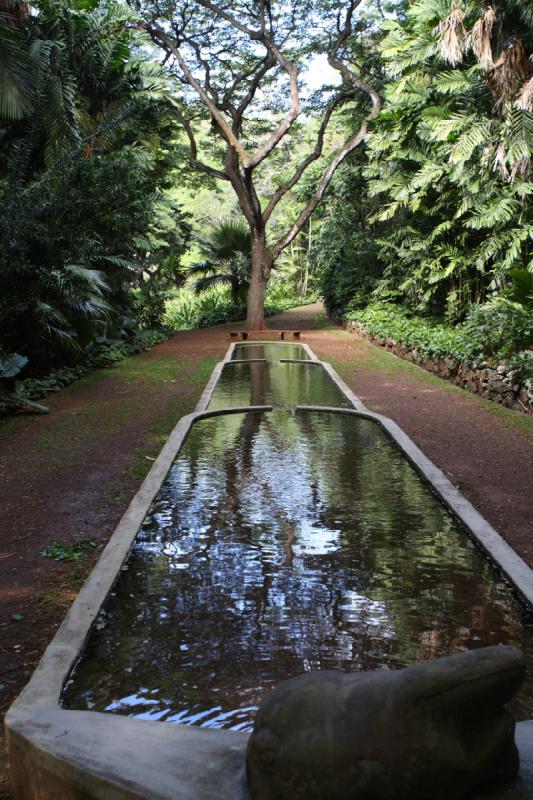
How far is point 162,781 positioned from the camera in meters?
2.35

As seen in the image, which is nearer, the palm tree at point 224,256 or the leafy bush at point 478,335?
the leafy bush at point 478,335

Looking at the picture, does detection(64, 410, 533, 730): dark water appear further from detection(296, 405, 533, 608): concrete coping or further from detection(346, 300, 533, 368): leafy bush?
detection(346, 300, 533, 368): leafy bush

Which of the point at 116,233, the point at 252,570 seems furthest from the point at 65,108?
the point at 252,570

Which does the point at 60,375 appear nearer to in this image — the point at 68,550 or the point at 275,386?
the point at 275,386

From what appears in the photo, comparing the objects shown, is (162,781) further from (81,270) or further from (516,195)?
(516,195)

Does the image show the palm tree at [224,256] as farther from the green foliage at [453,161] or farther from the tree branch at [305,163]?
the green foliage at [453,161]

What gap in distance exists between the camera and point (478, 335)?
42.2 ft

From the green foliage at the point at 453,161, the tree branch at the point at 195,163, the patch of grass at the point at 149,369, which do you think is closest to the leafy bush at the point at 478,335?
the green foliage at the point at 453,161

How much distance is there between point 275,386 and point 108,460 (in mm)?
5599

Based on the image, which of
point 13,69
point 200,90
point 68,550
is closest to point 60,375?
point 13,69

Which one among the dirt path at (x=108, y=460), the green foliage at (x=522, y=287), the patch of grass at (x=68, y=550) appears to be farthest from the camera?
the green foliage at (x=522, y=287)

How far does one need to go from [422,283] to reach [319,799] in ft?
61.4

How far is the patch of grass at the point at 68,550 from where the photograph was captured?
4.78 meters

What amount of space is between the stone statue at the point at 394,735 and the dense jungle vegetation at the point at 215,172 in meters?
8.58
